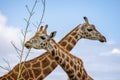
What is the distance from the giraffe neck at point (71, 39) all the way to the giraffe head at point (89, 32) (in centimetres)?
9

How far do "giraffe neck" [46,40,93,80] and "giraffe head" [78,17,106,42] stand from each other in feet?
3.88

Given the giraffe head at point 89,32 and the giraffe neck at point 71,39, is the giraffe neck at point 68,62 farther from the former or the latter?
the giraffe head at point 89,32

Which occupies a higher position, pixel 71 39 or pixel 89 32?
pixel 89 32

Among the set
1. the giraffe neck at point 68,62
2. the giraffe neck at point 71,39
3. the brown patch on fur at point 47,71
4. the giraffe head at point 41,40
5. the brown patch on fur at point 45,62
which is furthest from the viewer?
the giraffe neck at point 71,39

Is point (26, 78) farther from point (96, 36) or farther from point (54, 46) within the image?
point (96, 36)

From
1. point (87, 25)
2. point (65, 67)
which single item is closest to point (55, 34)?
point (65, 67)

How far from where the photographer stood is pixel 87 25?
8531 millimetres

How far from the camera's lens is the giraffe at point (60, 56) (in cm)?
693

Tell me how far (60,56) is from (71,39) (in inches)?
57.9

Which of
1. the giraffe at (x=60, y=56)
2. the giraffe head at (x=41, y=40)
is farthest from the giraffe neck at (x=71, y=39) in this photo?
the giraffe head at (x=41, y=40)

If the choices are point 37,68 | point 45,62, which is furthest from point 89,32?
point 37,68

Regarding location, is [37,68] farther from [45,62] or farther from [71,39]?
[71,39]

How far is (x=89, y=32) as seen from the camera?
28.2 ft

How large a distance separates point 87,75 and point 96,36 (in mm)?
1427
